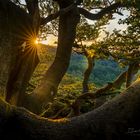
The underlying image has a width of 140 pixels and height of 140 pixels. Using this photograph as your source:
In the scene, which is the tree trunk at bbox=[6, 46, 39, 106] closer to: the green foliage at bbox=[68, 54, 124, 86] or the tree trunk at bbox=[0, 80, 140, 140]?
the tree trunk at bbox=[0, 80, 140, 140]

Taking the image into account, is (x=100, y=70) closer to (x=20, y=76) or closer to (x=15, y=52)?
(x=20, y=76)

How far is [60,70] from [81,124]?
6906 millimetres

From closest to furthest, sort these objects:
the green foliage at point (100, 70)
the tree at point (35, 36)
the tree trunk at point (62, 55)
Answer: the tree at point (35, 36) < the tree trunk at point (62, 55) < the green foliage at point (100, 70)

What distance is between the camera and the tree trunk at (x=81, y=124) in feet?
21.5

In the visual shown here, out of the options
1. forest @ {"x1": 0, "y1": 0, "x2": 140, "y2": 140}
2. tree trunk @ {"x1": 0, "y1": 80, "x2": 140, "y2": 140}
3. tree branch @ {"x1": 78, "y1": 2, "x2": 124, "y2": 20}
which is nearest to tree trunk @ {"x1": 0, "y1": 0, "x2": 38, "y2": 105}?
forest @ {"x1": 0, "y1": 0, "x2": 140, "y2": 140}

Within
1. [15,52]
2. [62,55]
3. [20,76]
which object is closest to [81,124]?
[15,52]

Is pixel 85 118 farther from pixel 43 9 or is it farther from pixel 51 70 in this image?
pixel 43 9

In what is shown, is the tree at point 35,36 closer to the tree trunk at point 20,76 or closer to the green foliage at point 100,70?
the tree trunk at point 20,76

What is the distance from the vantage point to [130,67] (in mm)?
16156

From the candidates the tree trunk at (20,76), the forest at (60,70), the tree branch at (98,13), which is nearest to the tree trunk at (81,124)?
the forest at (60,70)

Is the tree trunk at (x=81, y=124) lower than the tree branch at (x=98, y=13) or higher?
lower

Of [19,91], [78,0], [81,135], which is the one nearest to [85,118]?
[81,135]

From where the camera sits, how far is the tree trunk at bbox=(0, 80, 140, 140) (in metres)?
6.55

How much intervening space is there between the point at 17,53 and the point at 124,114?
5.15 meters
